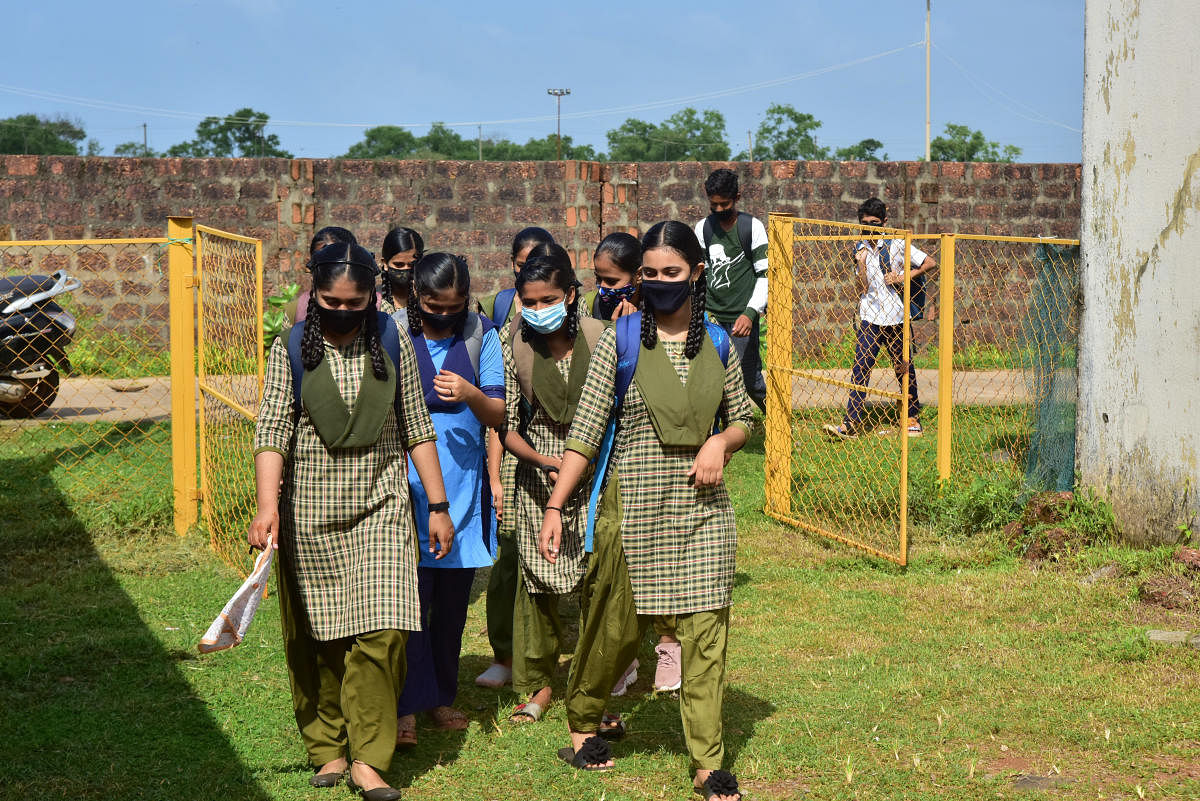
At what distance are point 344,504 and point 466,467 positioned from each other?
0.72 meters

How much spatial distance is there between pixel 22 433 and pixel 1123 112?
7761mm

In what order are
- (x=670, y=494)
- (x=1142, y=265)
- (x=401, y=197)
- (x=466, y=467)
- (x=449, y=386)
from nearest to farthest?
(x=670, y=494)
(x=449, y=386)
(x=466, y=467)
(x=1142, y=265)
(x=401, y=197)

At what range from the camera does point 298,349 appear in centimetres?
399

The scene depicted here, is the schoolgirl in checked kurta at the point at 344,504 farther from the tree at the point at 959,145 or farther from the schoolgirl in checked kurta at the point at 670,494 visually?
the tree at the point at 959,145

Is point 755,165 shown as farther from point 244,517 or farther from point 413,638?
point 413,638

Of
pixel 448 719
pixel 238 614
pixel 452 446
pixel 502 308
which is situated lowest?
pixel 448 719

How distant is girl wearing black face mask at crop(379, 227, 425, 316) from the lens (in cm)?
521

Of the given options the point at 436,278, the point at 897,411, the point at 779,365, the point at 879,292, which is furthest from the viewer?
the point at 897,411

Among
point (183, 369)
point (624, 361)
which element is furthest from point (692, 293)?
point (183, 369)

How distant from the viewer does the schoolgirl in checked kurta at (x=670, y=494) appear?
12.9 ft

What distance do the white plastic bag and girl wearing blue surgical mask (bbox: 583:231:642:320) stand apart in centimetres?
173

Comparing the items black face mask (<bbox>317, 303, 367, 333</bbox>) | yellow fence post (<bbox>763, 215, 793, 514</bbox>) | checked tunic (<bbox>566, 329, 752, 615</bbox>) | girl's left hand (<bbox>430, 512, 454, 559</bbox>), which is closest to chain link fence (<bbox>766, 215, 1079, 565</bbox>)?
yellow fence post (<bbox>763, 215, 793, 514</bbox>)

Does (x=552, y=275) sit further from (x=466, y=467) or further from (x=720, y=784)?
(x=720, y=784)

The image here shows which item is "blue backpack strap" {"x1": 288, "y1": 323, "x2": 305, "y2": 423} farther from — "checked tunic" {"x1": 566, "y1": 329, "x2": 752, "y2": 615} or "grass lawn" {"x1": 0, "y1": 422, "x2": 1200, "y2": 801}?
"grass lawn" {"x1": 0, "y1": 422, "x2": 1200, "y2": 801}
